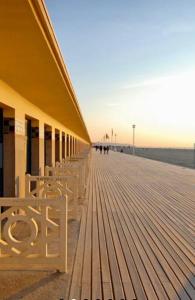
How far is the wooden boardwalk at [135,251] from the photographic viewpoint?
13.3ft

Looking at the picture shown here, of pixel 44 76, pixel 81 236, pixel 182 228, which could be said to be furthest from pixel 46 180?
pixel 182 228

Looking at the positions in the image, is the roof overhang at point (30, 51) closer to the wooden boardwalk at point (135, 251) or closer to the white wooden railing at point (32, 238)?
the white wooden railing at point (32, 238)

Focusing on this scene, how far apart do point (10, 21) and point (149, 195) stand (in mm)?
9011

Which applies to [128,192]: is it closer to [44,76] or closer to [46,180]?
[46,180]

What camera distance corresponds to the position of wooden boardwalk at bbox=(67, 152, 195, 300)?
4.05 meters

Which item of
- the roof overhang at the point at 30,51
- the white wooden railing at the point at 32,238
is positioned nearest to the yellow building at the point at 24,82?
the roof overhang at the point at 30,51

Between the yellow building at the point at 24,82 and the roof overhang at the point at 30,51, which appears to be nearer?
the roof overhang at the point at 30,51

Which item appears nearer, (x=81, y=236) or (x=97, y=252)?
(x=97, y=252)

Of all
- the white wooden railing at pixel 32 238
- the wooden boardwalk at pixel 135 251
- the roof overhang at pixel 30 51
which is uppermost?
the roof overhang at pixel 30 51

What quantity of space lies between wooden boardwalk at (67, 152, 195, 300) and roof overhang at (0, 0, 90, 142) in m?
3.07

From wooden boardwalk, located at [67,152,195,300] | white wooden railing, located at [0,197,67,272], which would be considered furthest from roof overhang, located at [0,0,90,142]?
wooden boardwalk, located at [67,152,195,300]

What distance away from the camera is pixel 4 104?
6.85 meters

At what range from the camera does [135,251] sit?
5.45 m

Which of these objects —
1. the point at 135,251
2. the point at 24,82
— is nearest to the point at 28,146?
the point at 24,82
